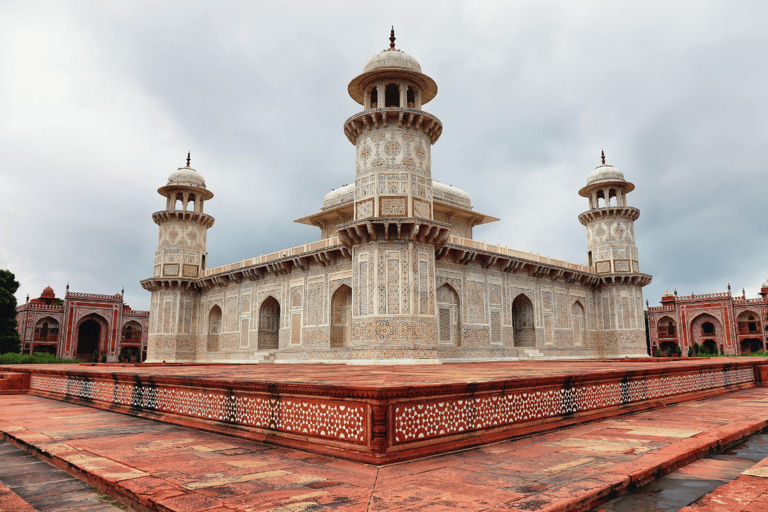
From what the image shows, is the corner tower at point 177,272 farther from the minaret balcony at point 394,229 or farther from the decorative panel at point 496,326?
the decorative panel at point 496,326

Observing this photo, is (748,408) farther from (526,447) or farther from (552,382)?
(526,447)

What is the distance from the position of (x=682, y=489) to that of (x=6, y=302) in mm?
34555

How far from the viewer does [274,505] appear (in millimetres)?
2275

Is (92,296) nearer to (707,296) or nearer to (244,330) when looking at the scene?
(244,330)

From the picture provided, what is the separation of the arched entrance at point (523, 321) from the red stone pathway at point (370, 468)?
1579 cm

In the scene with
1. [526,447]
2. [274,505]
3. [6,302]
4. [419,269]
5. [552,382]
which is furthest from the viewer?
[6,302]

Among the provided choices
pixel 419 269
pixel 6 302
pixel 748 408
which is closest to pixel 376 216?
pixel 419 269

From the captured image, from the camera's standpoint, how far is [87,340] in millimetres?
39562

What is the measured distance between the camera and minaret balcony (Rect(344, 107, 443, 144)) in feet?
50.7

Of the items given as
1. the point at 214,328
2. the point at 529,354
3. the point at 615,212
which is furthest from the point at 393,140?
the point at 214,328

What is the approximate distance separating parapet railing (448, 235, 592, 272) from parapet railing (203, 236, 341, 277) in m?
4.19

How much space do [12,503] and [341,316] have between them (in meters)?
15.9

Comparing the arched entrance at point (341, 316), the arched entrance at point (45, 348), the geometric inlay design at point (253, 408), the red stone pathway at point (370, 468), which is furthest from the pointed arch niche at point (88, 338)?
the red stone pathway at point (370, 468)

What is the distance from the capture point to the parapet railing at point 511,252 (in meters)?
18.1
